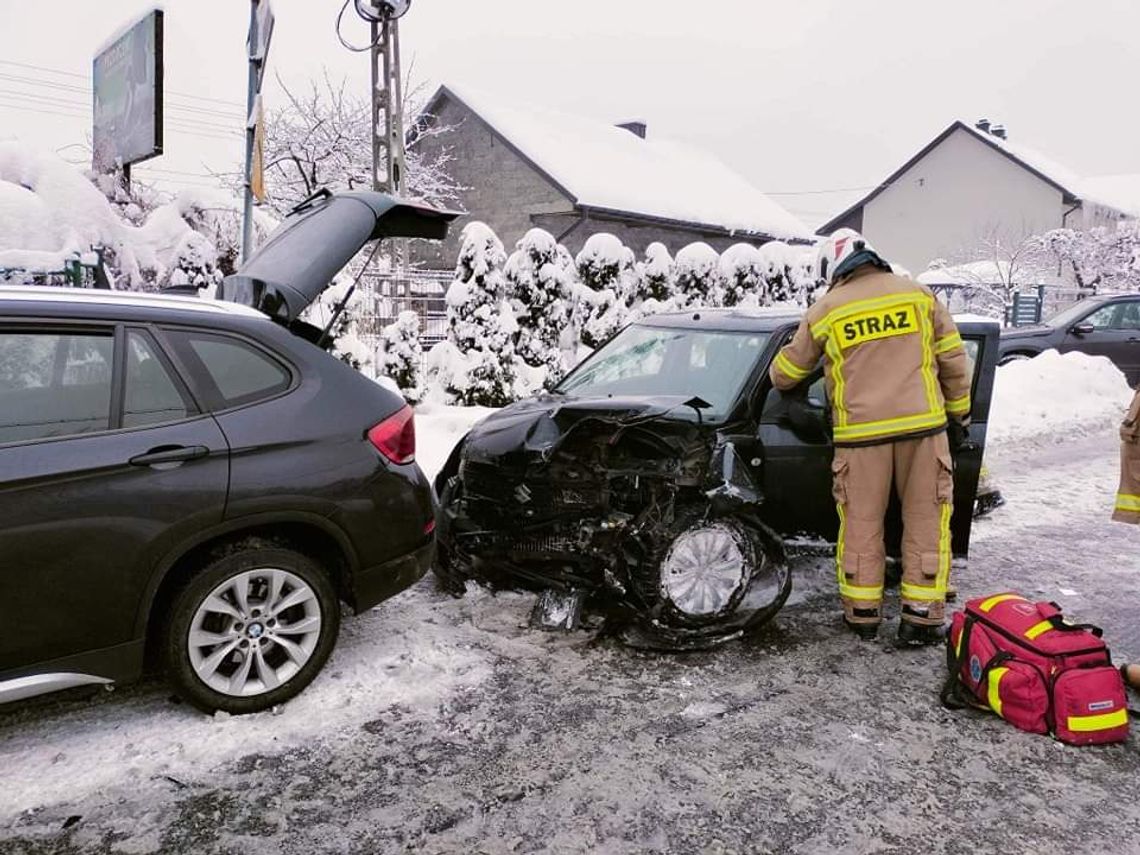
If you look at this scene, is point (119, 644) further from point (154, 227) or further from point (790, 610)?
point (154, 227)

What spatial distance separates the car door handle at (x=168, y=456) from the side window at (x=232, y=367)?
8.4 inches

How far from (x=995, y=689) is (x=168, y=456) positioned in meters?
3.25

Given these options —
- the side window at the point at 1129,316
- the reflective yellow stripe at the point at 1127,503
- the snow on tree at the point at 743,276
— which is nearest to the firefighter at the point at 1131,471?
the reflective yellow stripe at the point at 1127,503

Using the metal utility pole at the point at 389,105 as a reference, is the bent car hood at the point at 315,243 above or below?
below

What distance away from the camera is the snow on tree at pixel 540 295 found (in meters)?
10.2

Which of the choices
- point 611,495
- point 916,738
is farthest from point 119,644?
point 916,738

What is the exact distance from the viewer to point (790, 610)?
4543 millimetres

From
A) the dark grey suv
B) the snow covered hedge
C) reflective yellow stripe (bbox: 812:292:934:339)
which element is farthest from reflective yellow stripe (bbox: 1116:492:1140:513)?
the snow covered hedge

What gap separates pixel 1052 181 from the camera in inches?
1293

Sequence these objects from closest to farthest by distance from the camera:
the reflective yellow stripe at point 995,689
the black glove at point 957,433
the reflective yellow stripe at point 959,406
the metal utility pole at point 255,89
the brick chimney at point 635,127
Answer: the reflective yellow stripe at point 995,689 < the reflective yellow stripe at point 959,406 < the black glove at point 957,433 < the metal utility pole at point 255,89 < the brick chimney at point 635,127

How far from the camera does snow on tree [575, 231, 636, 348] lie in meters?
10.7

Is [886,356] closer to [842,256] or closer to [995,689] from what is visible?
[842,256]

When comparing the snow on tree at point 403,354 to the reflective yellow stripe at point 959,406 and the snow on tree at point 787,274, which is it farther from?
the reflective yellow stripe at point 959,406

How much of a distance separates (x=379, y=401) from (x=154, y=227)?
24.6ft
